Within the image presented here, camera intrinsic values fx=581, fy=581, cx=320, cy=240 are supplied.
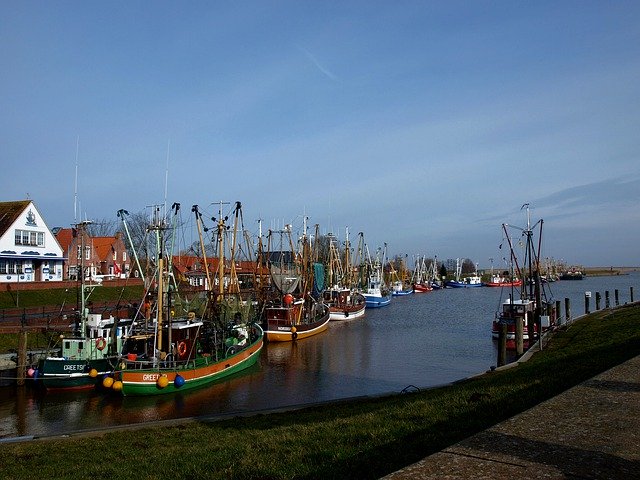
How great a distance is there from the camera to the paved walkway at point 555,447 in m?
7.08

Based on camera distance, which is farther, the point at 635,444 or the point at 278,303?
the point at 278,303

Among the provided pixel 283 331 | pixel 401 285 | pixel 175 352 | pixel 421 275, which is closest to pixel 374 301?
pixel 283 331

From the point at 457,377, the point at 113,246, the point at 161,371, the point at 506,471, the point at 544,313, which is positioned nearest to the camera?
the point at 506,471

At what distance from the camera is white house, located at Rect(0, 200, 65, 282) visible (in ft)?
193

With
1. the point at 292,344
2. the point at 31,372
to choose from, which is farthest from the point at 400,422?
the point at 292,344

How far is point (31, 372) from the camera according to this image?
31781mm

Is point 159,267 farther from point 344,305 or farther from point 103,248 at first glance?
point 103,248

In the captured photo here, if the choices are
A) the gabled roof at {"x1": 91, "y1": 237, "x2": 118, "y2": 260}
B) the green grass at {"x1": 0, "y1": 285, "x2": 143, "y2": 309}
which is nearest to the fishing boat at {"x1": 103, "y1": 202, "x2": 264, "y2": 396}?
the green grass at {"x1": 0, "y1": 285, "x2": 143, "y2": 309}

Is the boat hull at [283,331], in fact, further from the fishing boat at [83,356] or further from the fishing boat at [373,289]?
the fishing boat at [373,289]

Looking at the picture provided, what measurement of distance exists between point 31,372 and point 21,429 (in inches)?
307

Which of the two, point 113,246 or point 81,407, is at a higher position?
point 113,246

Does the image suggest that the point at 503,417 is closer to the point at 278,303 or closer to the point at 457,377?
the point at 457,377

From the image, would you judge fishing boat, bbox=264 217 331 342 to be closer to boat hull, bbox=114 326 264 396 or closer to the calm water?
the calm water

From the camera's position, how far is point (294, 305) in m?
54.8
